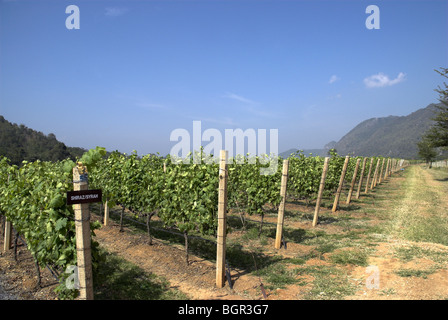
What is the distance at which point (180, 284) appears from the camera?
226 inches

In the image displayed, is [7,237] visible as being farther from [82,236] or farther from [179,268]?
[82,236]

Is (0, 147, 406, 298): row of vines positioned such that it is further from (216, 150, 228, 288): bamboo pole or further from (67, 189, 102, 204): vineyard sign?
(67, 189, 102, 204): vineyard sign

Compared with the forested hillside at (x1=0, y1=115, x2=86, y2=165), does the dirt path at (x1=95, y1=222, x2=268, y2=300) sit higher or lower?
lower

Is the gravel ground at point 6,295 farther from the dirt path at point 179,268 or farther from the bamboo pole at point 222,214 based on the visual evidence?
the bamboo pole at point 222,214

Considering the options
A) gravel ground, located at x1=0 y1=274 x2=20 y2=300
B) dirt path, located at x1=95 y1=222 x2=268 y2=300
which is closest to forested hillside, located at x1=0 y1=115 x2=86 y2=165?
dirt path, located at x1=95 y1=222 x2=268 y2=300

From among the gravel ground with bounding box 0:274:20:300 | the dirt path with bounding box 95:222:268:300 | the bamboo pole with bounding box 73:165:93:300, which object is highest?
the bamboo pole with bounding box 73:165:93:300

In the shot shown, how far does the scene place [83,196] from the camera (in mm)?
3592

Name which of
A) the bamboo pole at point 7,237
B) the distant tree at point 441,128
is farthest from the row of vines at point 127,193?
the distant tree at point 441,128

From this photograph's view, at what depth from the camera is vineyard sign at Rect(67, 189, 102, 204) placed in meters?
3.48

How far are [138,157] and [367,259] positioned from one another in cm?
801

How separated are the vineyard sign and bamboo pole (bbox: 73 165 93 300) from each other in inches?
8.4
